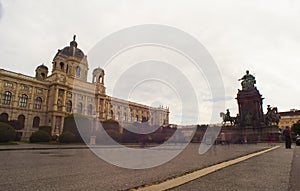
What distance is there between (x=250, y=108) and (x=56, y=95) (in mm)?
54289

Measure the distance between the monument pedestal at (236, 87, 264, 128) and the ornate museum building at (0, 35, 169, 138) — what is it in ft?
54.6

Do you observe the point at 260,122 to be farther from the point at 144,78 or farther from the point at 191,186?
the point at 191,186

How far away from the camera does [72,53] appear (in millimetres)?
78562

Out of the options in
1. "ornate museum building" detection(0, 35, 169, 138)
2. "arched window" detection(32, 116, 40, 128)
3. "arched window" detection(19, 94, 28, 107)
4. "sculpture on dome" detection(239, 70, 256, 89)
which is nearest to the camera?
"sculpture on dome" detection(239, 70, 256, 89)

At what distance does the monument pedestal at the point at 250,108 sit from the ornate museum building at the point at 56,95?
16.7 m

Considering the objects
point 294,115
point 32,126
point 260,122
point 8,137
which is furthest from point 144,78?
point 294,115

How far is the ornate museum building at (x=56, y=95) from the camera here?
57.7 metres

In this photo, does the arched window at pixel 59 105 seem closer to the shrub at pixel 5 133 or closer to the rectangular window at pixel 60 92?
the rectangular window at pixel 60 92

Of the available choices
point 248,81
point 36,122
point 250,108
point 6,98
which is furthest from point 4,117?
point 248,81

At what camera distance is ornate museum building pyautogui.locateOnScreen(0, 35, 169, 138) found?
189 feet

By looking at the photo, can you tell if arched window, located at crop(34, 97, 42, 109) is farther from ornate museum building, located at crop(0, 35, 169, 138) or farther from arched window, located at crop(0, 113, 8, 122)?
arched window, located at crop(0, 113, 8, 122)

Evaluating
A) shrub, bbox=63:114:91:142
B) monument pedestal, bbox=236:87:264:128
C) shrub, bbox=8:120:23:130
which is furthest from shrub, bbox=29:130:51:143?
monument pedestal, bbox=236:87:264:128

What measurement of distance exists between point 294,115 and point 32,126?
114 meters

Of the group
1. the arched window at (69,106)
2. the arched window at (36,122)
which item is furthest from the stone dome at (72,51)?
the arched window at (36,122)
